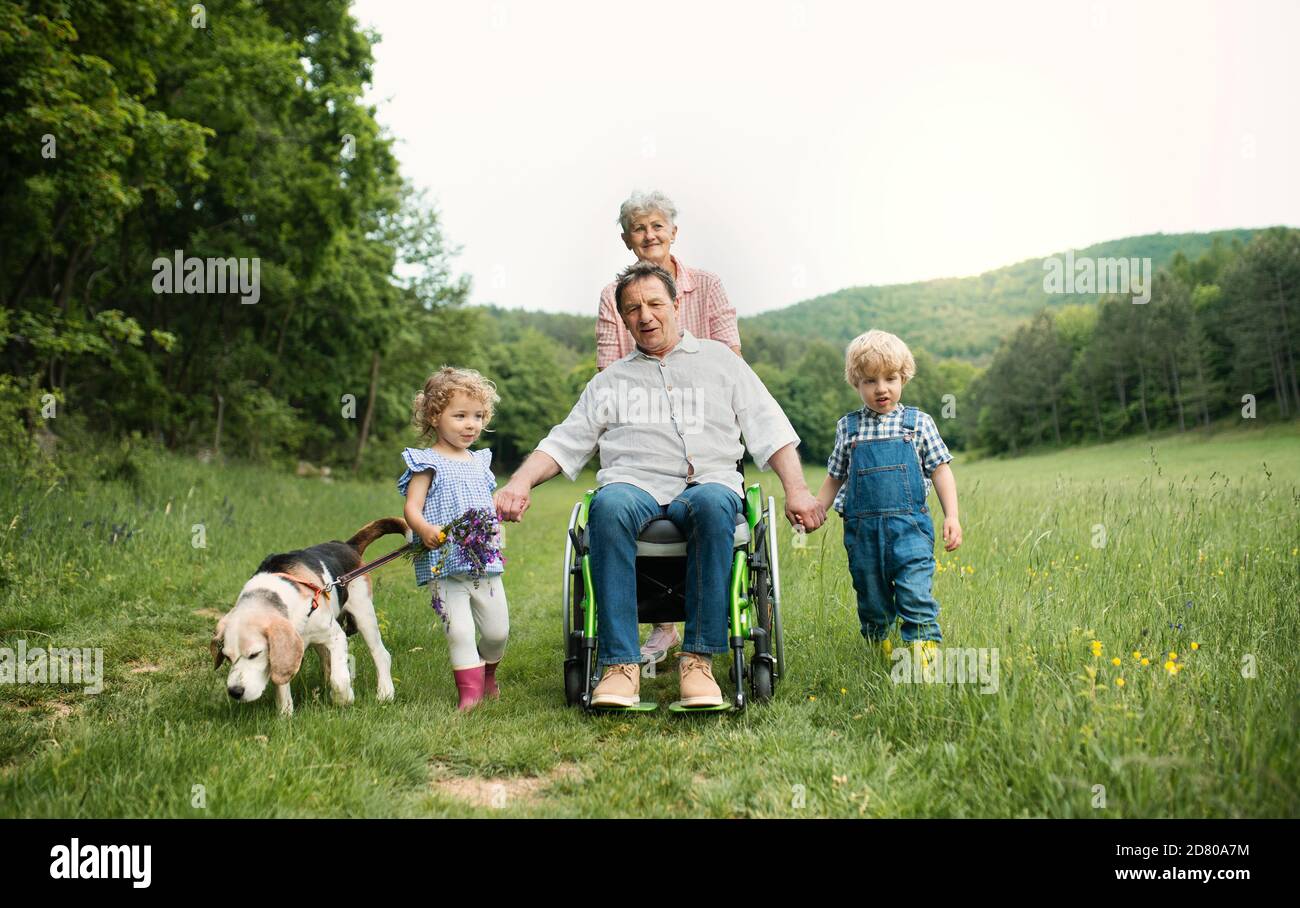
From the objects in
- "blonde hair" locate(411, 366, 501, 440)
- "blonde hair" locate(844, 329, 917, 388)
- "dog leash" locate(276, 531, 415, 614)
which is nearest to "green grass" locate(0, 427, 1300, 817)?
"dog leash" locate(276, 531, 415, 614)

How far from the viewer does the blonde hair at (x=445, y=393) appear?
3830mm

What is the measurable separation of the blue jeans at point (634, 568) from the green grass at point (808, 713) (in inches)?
12.4

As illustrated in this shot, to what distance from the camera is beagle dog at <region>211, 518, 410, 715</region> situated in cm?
313

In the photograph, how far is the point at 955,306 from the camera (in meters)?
58.3

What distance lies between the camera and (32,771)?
2623mm

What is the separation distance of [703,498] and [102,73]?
8577 millimetres

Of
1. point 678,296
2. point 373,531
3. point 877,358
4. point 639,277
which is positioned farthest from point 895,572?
point 373,531

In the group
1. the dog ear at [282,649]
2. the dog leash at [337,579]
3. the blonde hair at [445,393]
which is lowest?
the dog ear at [282,649]

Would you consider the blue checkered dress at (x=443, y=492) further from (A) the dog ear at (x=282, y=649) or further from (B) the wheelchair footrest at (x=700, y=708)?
(B) the wheelchair footrest at (x=700, y=708)

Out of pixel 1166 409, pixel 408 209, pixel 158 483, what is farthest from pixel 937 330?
pixel 158 483

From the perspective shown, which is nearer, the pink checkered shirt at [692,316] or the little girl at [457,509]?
the little girl at [457,509]

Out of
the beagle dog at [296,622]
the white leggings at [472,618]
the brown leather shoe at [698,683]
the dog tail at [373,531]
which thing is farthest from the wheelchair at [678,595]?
the dog tail at [373,531]

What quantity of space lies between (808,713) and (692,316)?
2189 mm

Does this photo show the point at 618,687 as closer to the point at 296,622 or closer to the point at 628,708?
the point at 628,708
